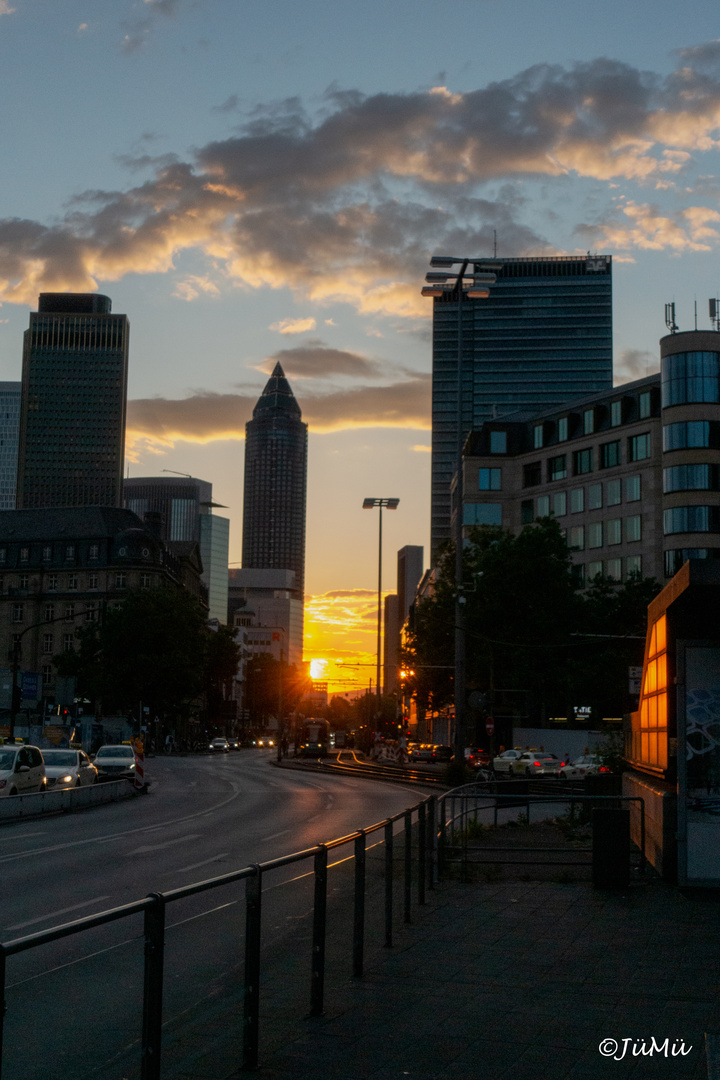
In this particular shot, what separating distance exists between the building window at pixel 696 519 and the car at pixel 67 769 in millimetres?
46996

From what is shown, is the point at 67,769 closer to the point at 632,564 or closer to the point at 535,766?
the point at 535,766

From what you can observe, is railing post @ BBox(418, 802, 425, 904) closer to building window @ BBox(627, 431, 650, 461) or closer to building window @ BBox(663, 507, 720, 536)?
building window @ BBox(663, 507, 720, 536)

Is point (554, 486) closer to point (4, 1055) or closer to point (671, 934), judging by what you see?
point (671, 934)

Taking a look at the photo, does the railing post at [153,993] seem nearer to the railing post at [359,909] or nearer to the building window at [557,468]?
the railing post at [359,909]

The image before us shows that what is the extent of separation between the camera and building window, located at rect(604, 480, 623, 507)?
8231 centimetres

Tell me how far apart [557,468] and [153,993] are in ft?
285

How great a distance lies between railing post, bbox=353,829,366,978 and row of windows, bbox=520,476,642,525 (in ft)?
237

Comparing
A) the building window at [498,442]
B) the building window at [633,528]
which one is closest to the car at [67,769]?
the building window at [633,528]

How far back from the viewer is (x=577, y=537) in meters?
87.2

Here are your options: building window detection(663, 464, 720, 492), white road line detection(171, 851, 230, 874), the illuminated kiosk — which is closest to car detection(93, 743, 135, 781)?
white road line detection(171, 851, 230, 874)

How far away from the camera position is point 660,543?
7844 cm

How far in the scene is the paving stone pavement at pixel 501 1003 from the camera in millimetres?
6074

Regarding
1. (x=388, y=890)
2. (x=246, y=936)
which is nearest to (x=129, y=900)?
(x=388, y=890)

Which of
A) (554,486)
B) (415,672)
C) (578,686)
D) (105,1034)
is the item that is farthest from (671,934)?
(554,486)
